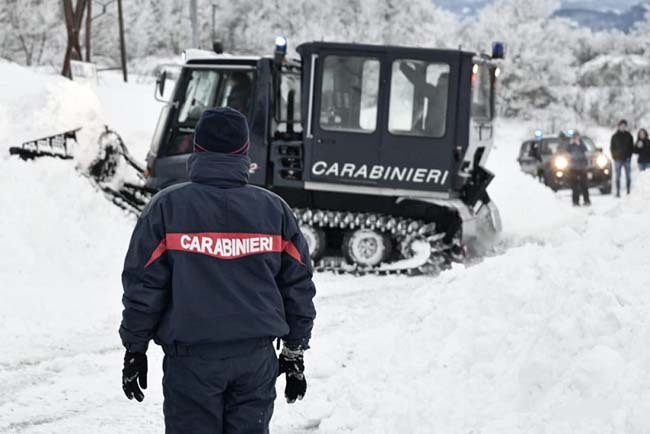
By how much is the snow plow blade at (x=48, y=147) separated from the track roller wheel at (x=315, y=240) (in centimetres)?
352

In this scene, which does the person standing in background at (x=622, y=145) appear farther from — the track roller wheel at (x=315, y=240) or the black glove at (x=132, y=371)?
the black glove at (x=132, y=371)

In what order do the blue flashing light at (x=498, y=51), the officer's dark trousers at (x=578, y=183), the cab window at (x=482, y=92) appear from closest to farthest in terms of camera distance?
the cab window at (x=482, y=92) → the blue flashing light at (x=498, y=51) → the officer's dark trousers at (x=578, y=183)

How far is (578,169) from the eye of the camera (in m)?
19.3

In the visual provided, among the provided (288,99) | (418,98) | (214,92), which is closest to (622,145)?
(418,98)

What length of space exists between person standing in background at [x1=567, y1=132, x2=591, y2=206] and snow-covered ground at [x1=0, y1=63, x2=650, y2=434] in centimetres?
744

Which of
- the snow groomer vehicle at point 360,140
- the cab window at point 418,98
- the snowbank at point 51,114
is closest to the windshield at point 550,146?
the snow groomer vehicle at point 360,140

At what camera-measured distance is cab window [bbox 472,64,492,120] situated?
11716mm

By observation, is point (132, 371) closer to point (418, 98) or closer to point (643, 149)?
point (418, 98)

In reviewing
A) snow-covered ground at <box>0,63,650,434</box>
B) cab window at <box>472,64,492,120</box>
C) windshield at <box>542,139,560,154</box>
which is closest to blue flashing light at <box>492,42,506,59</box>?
cab window at <box>472,64,492,120</box>

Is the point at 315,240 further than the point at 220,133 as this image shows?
Yes

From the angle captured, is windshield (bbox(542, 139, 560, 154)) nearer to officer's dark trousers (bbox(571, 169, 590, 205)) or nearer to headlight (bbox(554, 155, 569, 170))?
headlight (bbox(554, 155, 569, 170))

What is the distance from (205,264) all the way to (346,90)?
8155 millimetres

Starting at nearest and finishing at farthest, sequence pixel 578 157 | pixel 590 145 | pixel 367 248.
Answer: pixel 367 248 < pixel 578 157 < pixel 590 145

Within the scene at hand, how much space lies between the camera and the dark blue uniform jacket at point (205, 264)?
3.59m
